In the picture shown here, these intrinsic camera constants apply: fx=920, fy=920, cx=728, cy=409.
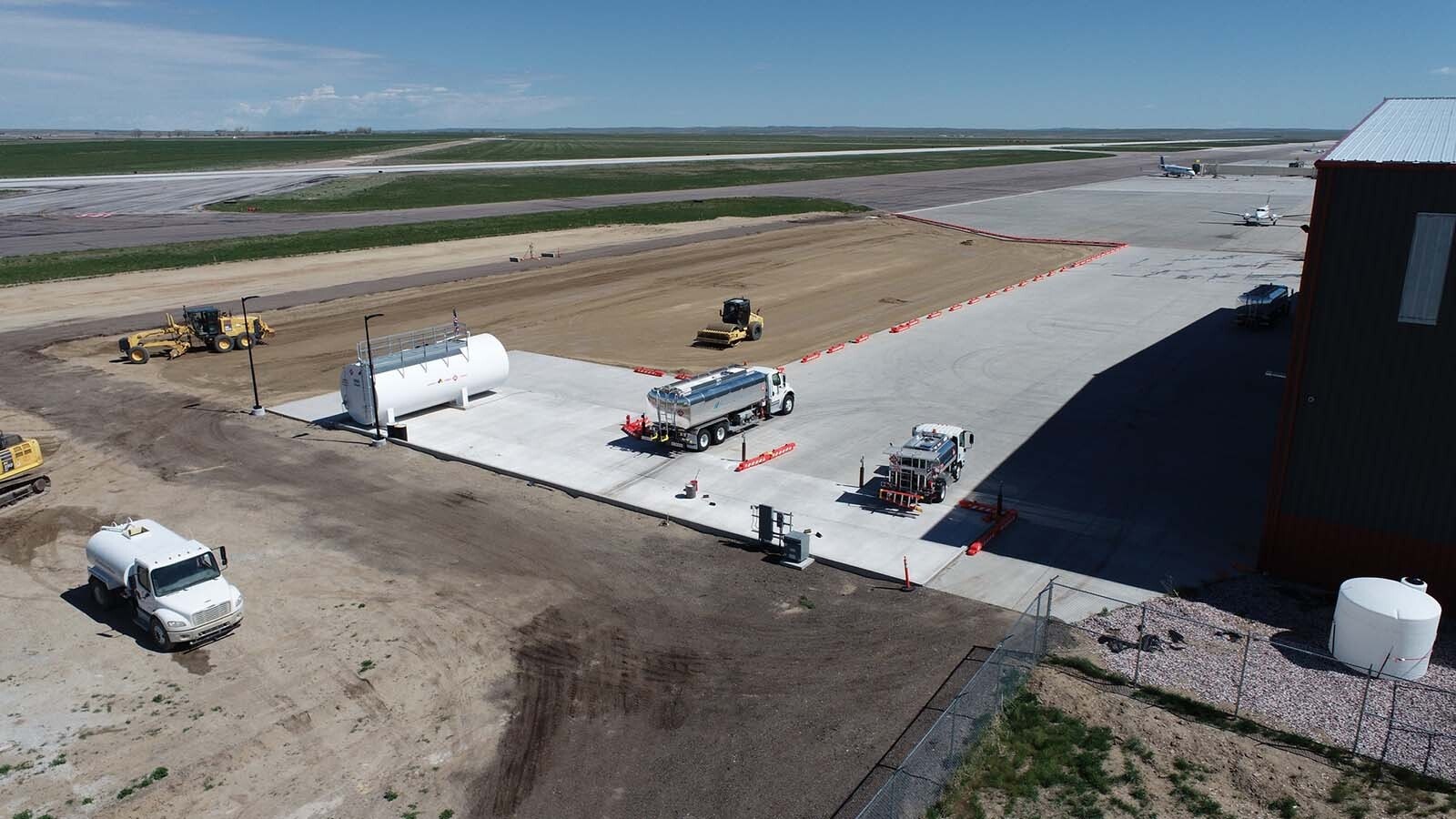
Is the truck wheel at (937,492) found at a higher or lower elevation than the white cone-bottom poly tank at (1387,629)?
lower

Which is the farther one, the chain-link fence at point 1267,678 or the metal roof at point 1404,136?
the metal roof at point 1404,136

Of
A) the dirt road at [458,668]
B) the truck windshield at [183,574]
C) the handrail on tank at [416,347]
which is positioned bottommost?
the dirt road at [458,668]

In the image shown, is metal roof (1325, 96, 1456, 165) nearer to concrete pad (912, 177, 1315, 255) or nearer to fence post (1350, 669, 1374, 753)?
fence post (1350, 669, 1374, 753)

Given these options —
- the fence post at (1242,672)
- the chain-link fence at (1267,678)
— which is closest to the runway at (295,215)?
the chain-link fence at (1267,678)


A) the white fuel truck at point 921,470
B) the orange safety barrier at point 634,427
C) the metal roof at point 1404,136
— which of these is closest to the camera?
the metal roof at point 1404,136

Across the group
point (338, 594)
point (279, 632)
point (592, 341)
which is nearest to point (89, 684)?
point (279, 632)

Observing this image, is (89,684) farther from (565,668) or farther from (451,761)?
(565,668)

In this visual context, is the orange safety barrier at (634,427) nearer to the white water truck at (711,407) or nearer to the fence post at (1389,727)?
the white water truck at (711,407)
